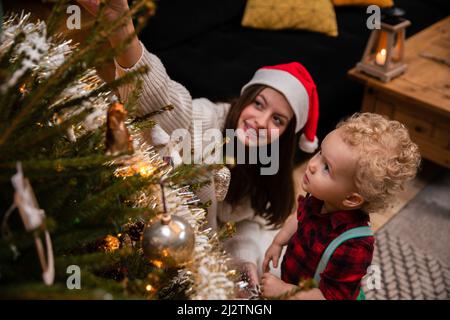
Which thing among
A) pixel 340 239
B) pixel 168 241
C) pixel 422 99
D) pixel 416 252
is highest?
pixel 168 241

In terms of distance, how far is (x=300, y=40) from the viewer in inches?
95.6

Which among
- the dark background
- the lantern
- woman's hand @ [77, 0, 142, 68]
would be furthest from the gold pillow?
woman's hand @ [77, 0, 142, 68]

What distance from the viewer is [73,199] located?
2.01ft

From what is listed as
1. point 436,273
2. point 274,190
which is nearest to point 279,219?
point 274,190

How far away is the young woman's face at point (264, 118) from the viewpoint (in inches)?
56.2

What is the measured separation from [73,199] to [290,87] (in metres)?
0.96

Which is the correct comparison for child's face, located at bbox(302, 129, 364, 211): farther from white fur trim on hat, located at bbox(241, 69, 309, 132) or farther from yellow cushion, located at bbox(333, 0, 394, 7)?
yellow cushion, located at bbox(333, 0, 394, 7)

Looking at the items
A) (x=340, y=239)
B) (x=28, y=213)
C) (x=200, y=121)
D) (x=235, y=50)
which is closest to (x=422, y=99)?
(x=235, y=50)

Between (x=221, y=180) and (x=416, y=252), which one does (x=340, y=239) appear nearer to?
(x=221, y=180)

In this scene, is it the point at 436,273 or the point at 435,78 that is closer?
the point at 436,273

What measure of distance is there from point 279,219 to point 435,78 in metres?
1.07

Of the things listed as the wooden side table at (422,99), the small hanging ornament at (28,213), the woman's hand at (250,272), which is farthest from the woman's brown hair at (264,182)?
the small hanging ornament at (28,213)

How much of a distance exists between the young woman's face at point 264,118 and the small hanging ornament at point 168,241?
2.75 feet
